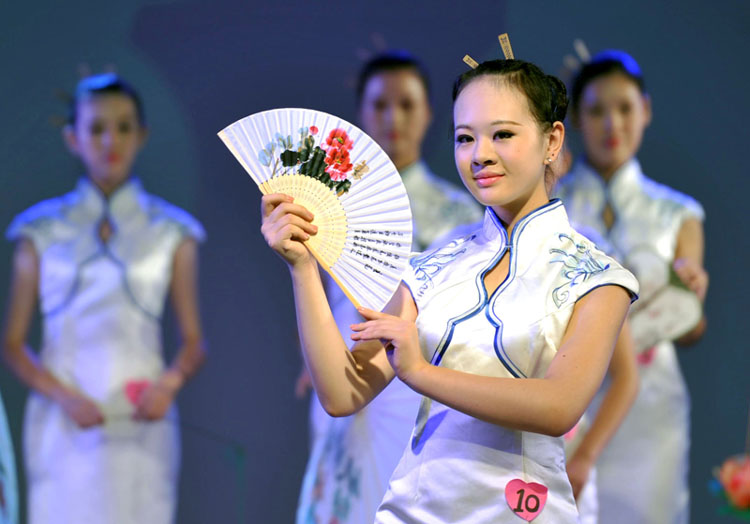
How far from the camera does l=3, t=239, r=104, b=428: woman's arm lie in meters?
3.30

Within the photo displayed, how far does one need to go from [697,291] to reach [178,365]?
186 centimetres

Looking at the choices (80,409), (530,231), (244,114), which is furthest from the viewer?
(244,114)

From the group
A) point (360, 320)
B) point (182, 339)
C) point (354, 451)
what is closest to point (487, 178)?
point (360, 320)

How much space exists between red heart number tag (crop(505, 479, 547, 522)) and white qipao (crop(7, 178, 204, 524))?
2.15 metres

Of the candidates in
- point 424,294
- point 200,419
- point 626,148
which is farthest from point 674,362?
point 424,294

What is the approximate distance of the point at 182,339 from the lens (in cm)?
343

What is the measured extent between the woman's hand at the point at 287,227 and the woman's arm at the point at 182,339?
198 centimetres

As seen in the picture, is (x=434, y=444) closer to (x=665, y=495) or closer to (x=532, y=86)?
(x=532, y=86)

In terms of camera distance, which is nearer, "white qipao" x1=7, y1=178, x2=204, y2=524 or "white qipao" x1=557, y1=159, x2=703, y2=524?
"white qipao" x1=7, y1=178, x2=204, y2=524

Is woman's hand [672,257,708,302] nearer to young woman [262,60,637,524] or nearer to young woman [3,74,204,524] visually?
young woman [3,74,204,524]

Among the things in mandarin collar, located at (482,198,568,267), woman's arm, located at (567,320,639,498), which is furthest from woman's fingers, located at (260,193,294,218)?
woman's arm, located at (567,320,639,498)

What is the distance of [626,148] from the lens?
3604 mm

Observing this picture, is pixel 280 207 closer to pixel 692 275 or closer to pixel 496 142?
pixel 496 142

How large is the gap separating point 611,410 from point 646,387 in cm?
32
